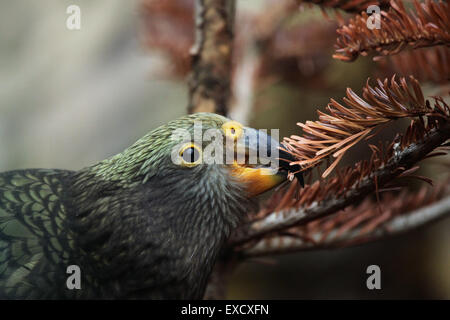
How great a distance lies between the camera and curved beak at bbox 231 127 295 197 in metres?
0.83

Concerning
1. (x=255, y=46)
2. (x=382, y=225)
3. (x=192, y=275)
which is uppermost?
(x=255, y=46)

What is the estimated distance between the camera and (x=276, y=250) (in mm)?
1114

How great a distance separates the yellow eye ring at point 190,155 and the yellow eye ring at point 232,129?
0.24 ft

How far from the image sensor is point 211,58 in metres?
1.19

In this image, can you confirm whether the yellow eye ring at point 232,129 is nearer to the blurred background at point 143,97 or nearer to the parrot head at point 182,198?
the parrot head at point 182,198

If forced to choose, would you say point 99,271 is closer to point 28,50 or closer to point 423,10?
point 423,10

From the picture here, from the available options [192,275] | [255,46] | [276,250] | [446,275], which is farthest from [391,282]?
[192,275]

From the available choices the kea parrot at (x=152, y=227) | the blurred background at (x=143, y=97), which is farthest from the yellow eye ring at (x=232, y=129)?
the blurred background at (x=143, y=97)

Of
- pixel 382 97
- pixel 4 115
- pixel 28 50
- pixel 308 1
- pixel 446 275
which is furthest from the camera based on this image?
pixel 446 275

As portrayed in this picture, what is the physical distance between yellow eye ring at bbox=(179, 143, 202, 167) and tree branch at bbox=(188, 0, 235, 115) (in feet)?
1.13

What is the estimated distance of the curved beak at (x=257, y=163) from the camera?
2.71ft

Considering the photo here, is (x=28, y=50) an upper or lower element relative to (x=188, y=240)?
upper

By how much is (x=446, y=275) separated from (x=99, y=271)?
1.66 meters

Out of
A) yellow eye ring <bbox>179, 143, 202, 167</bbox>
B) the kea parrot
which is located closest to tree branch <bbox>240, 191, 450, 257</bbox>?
the kea parrot
